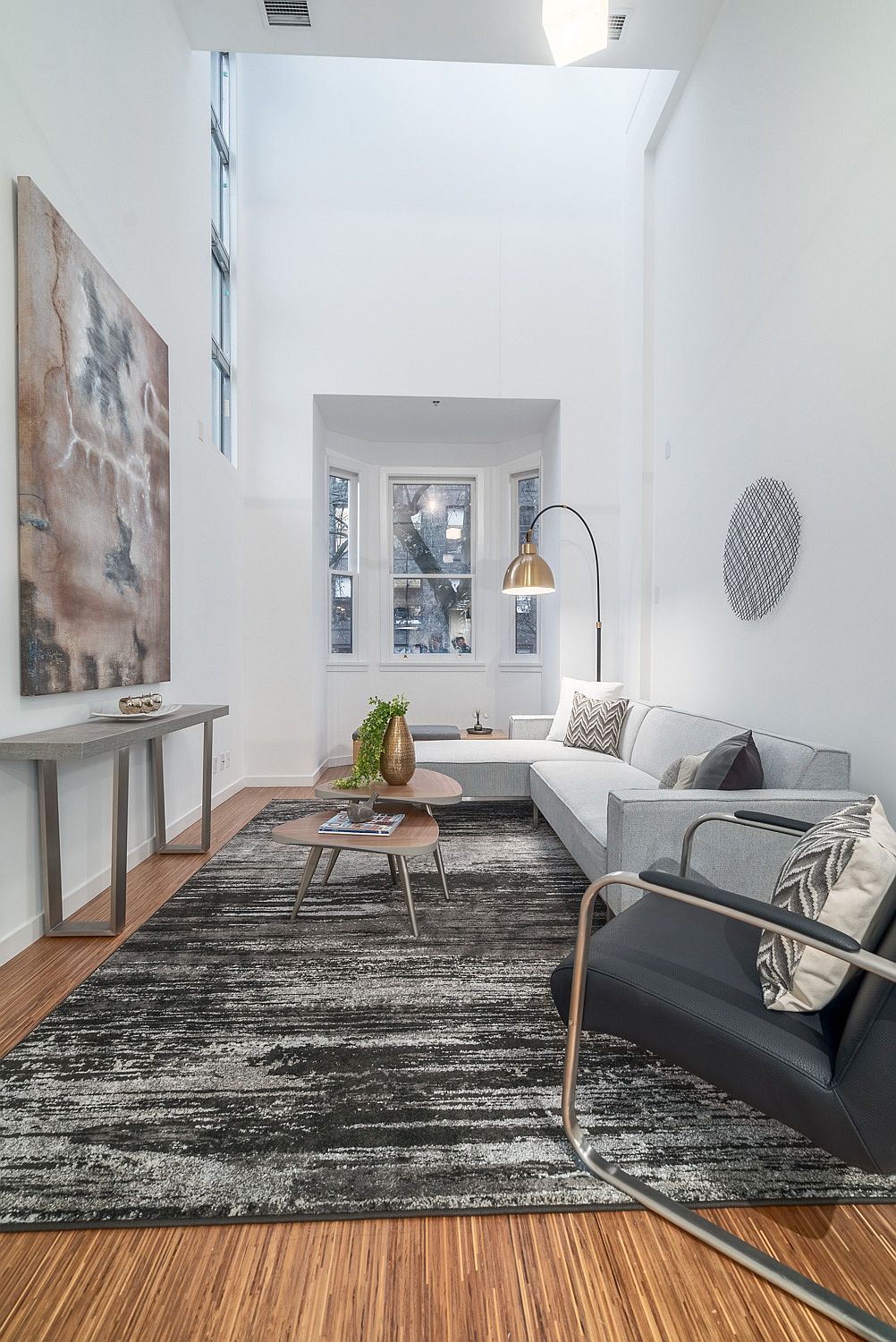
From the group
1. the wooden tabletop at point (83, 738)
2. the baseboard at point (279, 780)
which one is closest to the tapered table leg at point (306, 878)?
the wooden tabletop at point (83, 738)

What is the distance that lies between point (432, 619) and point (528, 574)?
84.8 inches

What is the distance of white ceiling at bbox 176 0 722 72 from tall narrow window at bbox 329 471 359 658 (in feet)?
10.0

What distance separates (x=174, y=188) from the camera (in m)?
3.95

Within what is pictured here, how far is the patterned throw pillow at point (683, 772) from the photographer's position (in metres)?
2.83

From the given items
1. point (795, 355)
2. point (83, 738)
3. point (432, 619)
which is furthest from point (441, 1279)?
point (432, 619)

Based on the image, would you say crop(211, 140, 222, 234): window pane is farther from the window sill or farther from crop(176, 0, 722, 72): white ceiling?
the window sill

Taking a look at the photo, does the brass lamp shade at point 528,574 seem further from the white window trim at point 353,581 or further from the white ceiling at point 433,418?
the white window trim at point 353,581

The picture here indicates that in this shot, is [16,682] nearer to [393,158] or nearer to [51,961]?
[51,961]

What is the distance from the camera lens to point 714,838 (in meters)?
2.33

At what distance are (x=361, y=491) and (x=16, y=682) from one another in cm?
476

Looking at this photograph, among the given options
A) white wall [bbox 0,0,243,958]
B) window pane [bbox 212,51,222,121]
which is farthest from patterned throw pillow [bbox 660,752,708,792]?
window pane [bbox 212,51,222,121]

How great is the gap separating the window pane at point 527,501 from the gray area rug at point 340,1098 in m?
4.68

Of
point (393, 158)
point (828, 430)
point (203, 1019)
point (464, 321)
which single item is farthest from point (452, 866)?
point (393, 158)

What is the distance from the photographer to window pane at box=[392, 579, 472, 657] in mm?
6895
